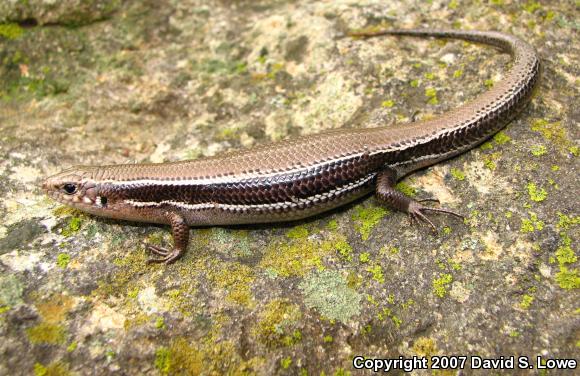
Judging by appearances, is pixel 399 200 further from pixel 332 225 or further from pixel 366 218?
pixel 332 225

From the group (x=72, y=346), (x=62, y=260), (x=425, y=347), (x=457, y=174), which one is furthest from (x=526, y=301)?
(x=62, y=260)

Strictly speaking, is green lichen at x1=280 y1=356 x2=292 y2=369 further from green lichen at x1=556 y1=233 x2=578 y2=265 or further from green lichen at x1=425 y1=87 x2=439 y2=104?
green lichen at x1=425 y1=87 x2=439 y2=104

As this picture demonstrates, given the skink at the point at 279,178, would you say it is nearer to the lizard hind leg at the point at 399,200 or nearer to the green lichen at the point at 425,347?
the lizard hind leg at the point at 399,200

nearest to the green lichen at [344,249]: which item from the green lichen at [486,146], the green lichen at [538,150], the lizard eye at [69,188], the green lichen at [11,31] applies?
the green lichen at [486,146]

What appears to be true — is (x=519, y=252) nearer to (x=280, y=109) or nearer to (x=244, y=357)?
(x=244, y=357)

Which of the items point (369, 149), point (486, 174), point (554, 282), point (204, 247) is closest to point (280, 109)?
point (369, 149)

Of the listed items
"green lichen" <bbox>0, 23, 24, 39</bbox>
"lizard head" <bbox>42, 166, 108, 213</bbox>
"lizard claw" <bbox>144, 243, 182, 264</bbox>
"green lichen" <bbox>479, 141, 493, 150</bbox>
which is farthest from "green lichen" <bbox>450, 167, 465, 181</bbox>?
"green lichen" <bbox>0, 23, 24, 39</bbox>

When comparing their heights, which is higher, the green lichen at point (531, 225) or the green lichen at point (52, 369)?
the green lichen at point (531, 225)
